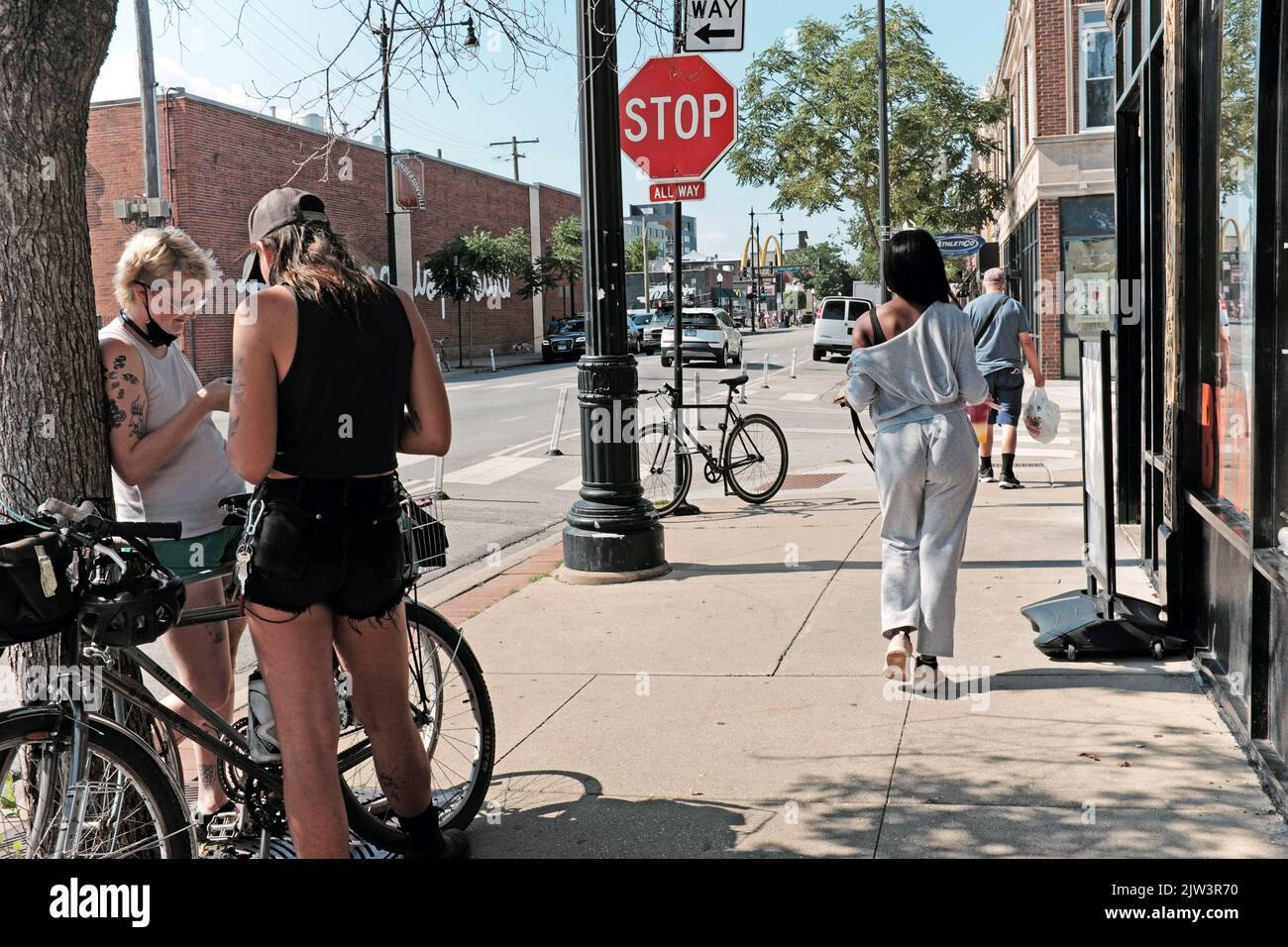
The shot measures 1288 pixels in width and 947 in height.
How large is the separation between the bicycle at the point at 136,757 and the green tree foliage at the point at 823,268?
11197 centimetres

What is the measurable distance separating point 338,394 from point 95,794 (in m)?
1.13

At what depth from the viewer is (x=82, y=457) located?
12.6 feet

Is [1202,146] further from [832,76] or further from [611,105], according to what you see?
[832,76]

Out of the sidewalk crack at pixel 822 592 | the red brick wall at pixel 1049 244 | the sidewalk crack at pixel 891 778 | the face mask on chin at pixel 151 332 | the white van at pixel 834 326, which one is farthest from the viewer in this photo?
the white van at pixel 834 326

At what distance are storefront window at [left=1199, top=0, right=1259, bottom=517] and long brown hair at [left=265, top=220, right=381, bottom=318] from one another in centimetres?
296

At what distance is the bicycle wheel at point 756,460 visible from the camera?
11211 millimetres

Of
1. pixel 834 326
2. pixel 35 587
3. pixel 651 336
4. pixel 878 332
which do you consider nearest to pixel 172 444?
pixel 35 587

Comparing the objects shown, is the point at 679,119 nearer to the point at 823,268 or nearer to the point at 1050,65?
the point at 1050,65

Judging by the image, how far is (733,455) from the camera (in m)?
11.3

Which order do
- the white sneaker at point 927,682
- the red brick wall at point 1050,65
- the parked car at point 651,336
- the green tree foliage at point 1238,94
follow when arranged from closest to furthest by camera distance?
the green tree foliage at point 1238,94, the white sneaker at point 927,682, the red brick wall at point 1050,65, the parked car at point 651,336

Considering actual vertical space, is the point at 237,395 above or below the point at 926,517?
above

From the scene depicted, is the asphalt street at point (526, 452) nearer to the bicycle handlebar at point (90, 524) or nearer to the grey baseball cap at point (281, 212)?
the grey baseball cap at point (281, 212)

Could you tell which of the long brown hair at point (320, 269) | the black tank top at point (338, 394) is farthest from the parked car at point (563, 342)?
the black tank top at point (338, 394)
